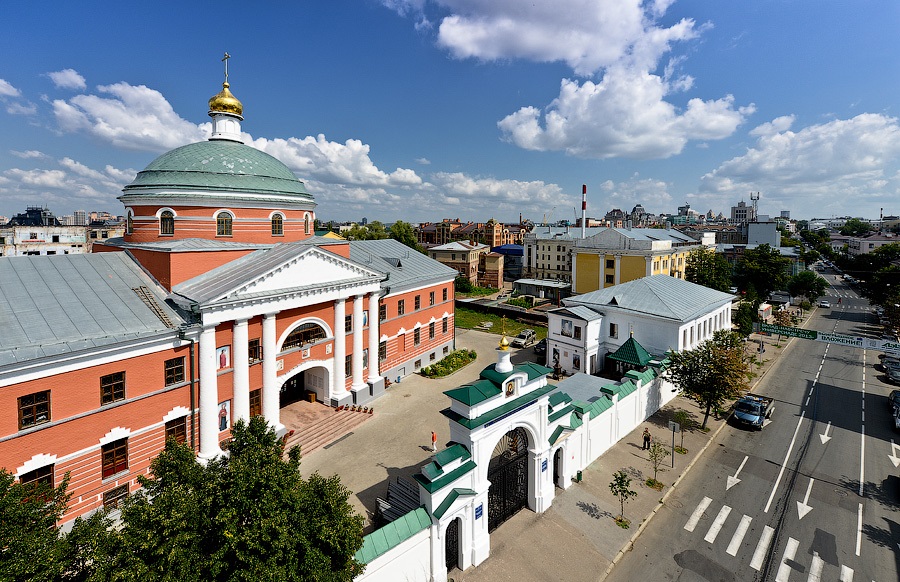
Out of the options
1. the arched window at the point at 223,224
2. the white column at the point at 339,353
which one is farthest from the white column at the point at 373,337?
the arched window at the point at 223,224

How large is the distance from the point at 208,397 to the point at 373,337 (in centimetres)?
1069

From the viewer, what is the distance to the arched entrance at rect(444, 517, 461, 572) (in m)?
13.9

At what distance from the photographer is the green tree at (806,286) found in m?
59.1

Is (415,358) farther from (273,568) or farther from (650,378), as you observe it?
(273,568)

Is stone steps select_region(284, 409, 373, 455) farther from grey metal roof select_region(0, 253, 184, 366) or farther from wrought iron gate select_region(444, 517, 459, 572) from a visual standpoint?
wrought iron gate select_region(444, 517, 459, 572)

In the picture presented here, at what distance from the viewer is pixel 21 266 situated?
18.0 m

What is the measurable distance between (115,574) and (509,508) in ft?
A: 41.8

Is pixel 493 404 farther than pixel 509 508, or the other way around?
pixel 509 508

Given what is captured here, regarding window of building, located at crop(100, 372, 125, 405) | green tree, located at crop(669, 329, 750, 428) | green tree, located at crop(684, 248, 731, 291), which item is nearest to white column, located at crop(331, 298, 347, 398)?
window of building, located at crop(100, 372, 125, 405)

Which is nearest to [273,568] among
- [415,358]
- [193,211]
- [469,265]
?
[193,211]

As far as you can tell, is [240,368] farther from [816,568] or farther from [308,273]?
[816,568]

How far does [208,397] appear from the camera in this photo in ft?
61.5

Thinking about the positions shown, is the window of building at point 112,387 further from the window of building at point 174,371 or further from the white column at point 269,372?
the white column at point 269,372

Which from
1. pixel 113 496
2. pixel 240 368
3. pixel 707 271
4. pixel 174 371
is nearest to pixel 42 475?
pixel 113 496
